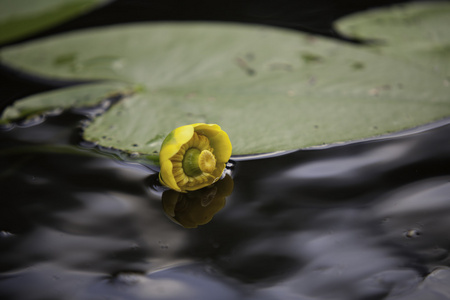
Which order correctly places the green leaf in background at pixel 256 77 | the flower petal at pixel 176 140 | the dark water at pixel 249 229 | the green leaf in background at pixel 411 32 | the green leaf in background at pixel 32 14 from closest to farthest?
the dark water at pixel 249 229, the flower petal at pixel 176 140, the green leaf in background at pixel 256 77, the green leaf in background at pixel 411 32, the green leaf in background at pixel 32 14

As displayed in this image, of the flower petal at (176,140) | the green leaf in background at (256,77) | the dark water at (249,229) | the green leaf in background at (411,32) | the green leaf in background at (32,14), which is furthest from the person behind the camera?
the green leaf in background at (32,14)

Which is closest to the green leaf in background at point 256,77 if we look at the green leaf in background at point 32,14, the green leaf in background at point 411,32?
the green leaf in background at point 411,32

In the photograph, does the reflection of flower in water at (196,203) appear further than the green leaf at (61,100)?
No

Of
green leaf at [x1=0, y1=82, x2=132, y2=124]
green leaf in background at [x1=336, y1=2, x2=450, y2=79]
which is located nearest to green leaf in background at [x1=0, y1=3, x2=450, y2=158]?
green leaf in background at [x1=336, y1=2, x2=450, y2=79]

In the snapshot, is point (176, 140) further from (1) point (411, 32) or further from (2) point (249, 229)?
(1) point (411, 32)

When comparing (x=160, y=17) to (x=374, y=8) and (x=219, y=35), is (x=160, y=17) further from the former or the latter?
(x=374, y=8)

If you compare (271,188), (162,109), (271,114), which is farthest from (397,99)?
(162,109)

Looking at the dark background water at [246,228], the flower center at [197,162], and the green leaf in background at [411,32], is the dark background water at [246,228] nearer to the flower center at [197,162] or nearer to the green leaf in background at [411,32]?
the flower center at [197,162]
